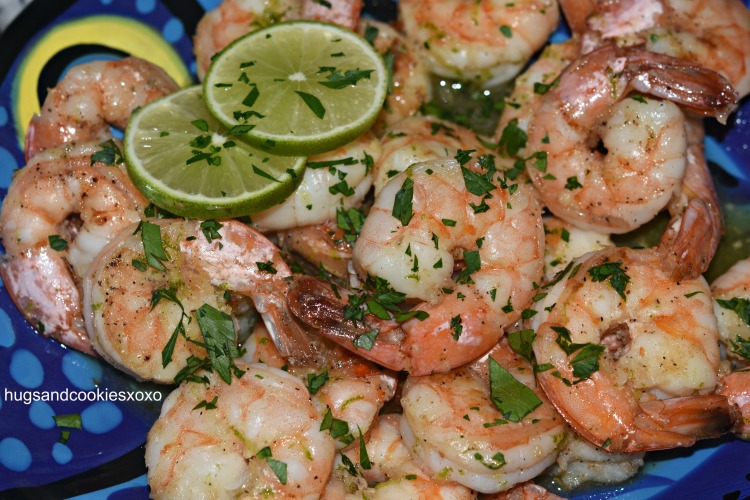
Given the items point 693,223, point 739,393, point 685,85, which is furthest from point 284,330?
point 685,85

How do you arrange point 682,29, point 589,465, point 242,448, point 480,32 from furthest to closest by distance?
point 480,32
point 682,29
point 589,465
point 242,448

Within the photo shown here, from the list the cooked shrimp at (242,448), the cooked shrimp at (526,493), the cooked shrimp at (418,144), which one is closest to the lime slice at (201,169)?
the cooked shrimp at (418,144)

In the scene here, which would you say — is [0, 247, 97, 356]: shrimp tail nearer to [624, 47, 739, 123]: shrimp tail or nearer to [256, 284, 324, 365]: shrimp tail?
[256, 284, 324, 365]: shrimp tail

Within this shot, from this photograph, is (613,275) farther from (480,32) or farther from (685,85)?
(480,32)

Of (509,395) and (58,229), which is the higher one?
(58,229)

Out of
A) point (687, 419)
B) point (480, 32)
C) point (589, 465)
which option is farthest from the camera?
point (480, 32)

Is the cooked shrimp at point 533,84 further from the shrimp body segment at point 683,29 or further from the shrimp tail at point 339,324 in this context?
the shrimp tail at point 339,324
